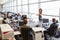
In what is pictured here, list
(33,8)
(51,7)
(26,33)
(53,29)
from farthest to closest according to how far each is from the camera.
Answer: (33,8)
(51,7)
(53,29)
(26,33)

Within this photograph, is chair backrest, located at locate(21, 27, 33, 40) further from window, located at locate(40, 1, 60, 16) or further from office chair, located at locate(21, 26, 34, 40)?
window, located at locate(40, 1, 60, 16)

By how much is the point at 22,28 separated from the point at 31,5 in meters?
5.71

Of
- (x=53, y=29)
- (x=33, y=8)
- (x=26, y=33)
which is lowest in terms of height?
(x=53, y=29)

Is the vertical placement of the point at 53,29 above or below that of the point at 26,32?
below

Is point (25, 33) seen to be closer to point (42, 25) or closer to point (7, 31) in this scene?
point (7, 31)

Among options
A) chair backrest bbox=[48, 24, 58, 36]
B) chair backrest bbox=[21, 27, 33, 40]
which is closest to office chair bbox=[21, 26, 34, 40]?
chair backrest bbox=[21, 27, 33, 40]

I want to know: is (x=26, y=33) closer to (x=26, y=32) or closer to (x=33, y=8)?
(x=26, y=32)

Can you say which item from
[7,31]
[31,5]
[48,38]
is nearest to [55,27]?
[48,38]

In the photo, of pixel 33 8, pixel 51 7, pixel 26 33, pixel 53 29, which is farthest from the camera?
pixel 33 8

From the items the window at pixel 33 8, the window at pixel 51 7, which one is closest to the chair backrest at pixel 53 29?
the window at pixel 51 7

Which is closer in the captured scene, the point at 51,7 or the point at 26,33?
the point at 26,33

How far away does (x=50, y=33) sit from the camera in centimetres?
412

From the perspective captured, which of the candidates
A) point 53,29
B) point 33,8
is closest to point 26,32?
point 53,29

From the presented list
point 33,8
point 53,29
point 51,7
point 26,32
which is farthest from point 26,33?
Answer: point 33,8
